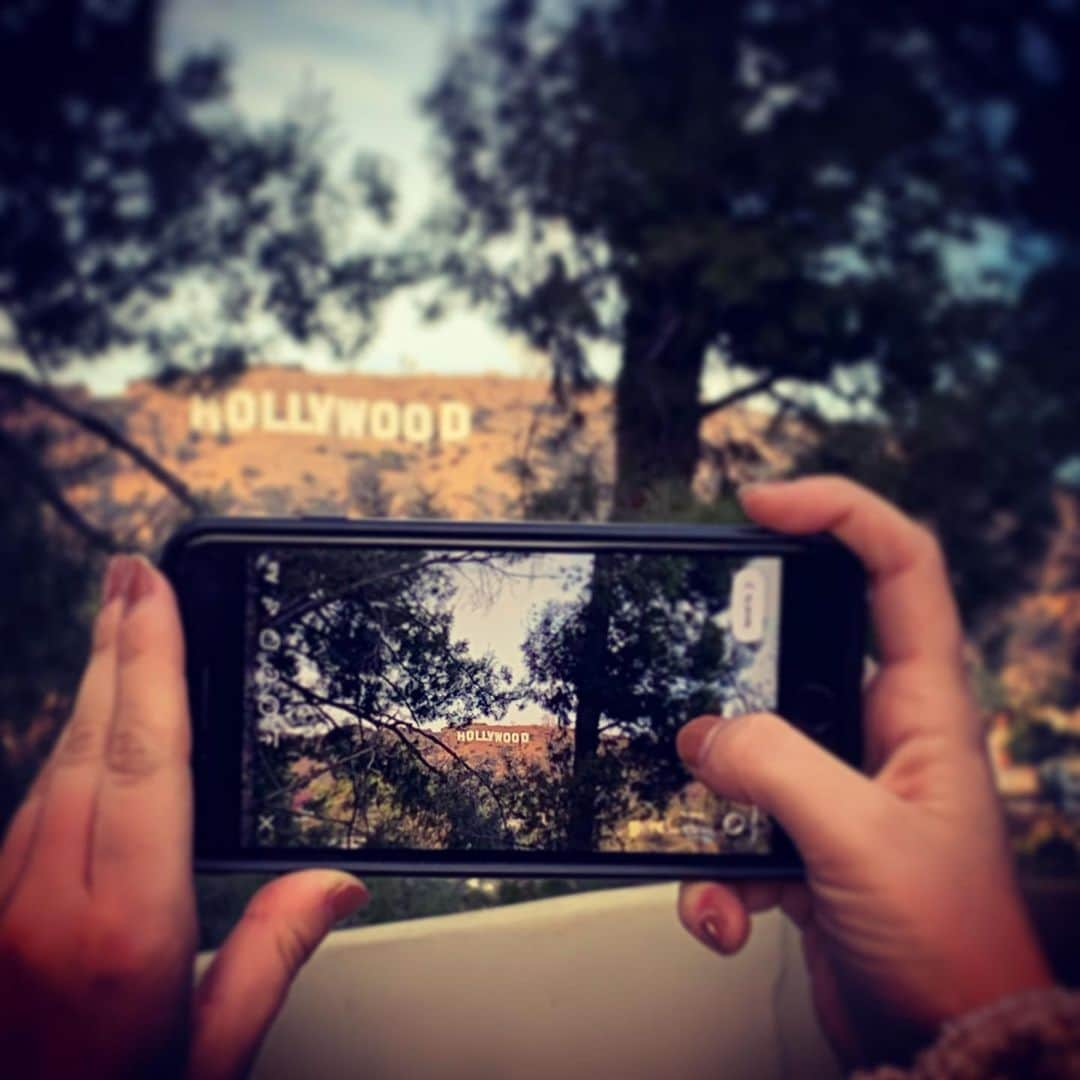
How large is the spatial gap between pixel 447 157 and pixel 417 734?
2.36ft

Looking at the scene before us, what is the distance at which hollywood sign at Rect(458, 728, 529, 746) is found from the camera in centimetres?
111

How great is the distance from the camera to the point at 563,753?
111 cm

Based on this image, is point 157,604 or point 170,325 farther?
point 170,325

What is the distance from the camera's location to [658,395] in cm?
138

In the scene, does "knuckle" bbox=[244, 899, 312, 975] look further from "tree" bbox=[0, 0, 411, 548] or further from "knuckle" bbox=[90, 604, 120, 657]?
"tree" bbox=[0, 0, 411, 548]

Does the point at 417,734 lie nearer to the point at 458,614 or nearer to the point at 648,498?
the point at 458,614

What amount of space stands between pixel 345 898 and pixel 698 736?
441 mm

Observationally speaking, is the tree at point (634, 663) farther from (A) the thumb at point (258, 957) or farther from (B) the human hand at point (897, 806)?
(A) the thumb at point (258, 957)

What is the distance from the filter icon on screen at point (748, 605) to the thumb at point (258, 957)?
512 mm

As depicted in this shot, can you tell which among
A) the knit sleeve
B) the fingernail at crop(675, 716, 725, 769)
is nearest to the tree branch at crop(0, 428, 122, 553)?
the fingernail at crop(675, 716, 725, 769)

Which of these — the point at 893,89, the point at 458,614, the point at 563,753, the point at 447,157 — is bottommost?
the point at 563,753

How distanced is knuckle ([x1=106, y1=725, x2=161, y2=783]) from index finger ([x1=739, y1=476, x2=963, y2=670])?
0.66 meters

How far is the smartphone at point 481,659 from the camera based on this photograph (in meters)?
1.09

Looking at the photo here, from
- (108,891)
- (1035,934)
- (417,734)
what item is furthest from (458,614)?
(1035,934)
